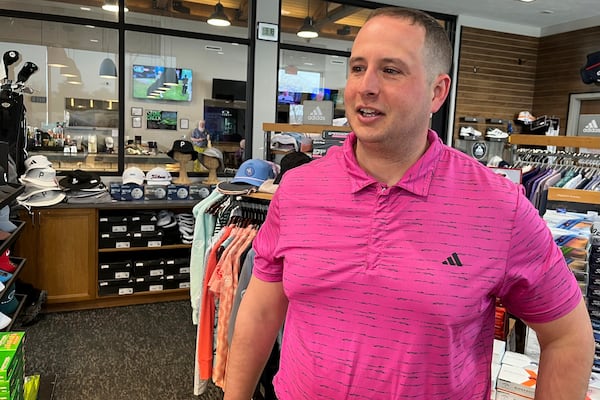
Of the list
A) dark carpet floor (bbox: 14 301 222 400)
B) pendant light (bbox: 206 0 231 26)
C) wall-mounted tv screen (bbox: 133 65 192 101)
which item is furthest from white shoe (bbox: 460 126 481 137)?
dark carpet floor (bbox: 14 301 222 400)

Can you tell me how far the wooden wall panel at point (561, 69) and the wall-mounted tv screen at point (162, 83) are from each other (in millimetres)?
5151

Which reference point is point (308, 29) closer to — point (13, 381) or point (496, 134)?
point (496, 134)

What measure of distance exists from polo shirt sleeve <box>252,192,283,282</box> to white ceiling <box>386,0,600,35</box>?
5.88 metres

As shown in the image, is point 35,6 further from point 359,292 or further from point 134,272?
point 359,292

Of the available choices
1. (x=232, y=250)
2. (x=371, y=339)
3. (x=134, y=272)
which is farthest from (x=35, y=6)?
(x=371, y=339)

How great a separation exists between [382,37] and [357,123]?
18 centimetres

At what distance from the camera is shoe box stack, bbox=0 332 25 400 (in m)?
2.00

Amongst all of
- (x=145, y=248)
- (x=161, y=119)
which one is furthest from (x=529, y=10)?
(x=145, y=248)

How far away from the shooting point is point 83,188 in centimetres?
453

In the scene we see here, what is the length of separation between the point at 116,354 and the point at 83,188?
1.71 meters

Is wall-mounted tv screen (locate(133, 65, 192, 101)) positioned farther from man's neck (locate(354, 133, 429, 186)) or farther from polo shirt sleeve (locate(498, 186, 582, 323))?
polo shirt sleeve (locate(498, 186, 582, 323))

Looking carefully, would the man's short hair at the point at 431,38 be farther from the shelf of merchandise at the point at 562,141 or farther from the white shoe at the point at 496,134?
the white shoe at the point at 496,134

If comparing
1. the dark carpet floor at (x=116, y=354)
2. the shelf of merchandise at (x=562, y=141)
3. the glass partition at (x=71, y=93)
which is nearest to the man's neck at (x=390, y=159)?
the shelf of merchandise at (x=562, y=141)

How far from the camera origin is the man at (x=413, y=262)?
99 centimetres
